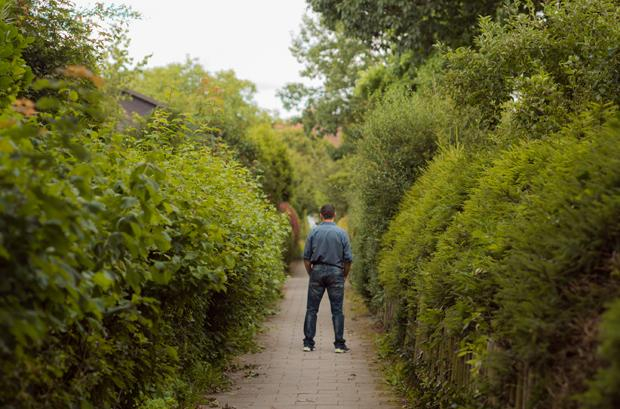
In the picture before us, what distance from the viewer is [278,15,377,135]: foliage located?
37.2m

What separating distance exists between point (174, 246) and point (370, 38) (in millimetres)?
15343

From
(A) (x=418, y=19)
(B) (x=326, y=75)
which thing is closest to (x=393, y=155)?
(A) (x=418, y=19)

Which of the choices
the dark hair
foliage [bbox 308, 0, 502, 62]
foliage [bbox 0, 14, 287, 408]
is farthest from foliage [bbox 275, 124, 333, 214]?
foliage [bbox 0, 14, 287, 408]

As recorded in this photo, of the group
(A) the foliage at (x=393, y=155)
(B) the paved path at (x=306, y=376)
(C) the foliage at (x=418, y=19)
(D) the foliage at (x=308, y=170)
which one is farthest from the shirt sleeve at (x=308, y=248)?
(D) the foliage at (x=308, y=170)

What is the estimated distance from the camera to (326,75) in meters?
39.8

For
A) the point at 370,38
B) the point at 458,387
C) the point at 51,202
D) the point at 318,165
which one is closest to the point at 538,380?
the point at 458,387

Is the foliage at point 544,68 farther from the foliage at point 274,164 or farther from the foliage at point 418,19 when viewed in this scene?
the foliage at point 274,164

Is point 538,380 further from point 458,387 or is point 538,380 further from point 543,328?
point 458,387

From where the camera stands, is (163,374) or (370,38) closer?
(163,374)

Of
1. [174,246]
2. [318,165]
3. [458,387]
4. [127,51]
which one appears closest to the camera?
[174,246]

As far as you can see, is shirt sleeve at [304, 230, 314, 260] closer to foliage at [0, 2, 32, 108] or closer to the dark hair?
the dark hair

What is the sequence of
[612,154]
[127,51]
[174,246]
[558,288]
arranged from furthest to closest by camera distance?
1. [127,51]
2. [174,246]
3. [612,154]
4. [558,288]

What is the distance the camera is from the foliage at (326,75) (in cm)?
3722

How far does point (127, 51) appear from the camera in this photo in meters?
29.8
